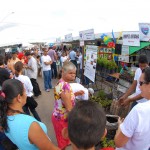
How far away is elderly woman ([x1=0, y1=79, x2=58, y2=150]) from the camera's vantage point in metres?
1.54

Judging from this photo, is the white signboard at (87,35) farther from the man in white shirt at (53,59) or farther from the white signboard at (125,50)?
the man in white shirt at (53,59)

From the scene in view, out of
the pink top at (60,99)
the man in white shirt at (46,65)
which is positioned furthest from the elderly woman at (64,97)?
the man in white shirt at (46,65)

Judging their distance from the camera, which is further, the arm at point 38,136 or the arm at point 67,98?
the arm at point 67,98

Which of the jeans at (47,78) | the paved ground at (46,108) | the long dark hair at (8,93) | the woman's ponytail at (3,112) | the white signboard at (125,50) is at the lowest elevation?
the paved ground at (46,108)

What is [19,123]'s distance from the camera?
157cm

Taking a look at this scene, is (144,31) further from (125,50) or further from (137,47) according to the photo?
(125,50)

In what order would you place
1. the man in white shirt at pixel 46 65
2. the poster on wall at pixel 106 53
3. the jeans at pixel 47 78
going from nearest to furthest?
the poster on wall at pixel 106 53
the man in white shirt at pixel 46 65
the jeans at pixel 47 78

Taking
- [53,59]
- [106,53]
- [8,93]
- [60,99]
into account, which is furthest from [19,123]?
[53,59]

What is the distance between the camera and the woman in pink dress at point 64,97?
Result: 2431 mm

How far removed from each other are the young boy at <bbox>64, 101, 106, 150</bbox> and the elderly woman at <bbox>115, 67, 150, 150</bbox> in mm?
523

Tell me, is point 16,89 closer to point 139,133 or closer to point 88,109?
point 88,109

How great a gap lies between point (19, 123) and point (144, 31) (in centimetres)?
596

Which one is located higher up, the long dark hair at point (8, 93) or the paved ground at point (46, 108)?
the long dark hair at point (8, 93)

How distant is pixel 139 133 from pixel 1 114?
1.16 meters
